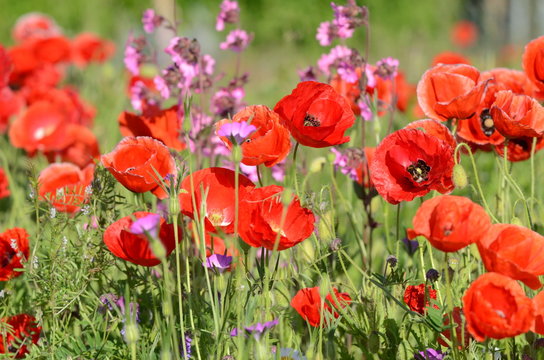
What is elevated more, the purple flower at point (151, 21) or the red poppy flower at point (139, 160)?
the purple flower at point (151, 21)

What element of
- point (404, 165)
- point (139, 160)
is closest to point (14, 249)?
point (139, 160)

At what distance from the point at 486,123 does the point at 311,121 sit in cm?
49

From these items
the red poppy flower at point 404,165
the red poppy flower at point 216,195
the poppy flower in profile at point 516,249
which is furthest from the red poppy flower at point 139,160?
the poppy flower in profile at point 516,249

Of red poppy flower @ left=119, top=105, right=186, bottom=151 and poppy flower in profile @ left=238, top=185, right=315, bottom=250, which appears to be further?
red poppy flower @ left=119, top=105, right=186, bottom=151

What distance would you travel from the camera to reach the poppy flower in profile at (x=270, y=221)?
1.22m

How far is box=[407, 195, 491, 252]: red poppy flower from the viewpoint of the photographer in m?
1.03

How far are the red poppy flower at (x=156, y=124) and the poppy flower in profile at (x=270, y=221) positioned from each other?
0.74 m

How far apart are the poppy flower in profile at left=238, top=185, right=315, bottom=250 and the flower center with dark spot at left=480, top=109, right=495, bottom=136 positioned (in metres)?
0.58

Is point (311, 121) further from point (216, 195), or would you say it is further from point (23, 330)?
point (23, 330)

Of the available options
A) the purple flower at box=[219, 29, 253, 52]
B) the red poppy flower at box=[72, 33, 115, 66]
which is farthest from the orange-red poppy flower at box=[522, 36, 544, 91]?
the red poppy flower at box=[72, 33, 115, 66]

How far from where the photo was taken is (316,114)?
1328 millimetres

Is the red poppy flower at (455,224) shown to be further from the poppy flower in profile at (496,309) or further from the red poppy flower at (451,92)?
the red poppy flower at (451,92)

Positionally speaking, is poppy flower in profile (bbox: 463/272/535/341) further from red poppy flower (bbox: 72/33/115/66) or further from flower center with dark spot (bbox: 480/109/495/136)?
red poppy flower (bbox: 72/33/115/66)

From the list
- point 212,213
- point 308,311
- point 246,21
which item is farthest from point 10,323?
point 246,21
